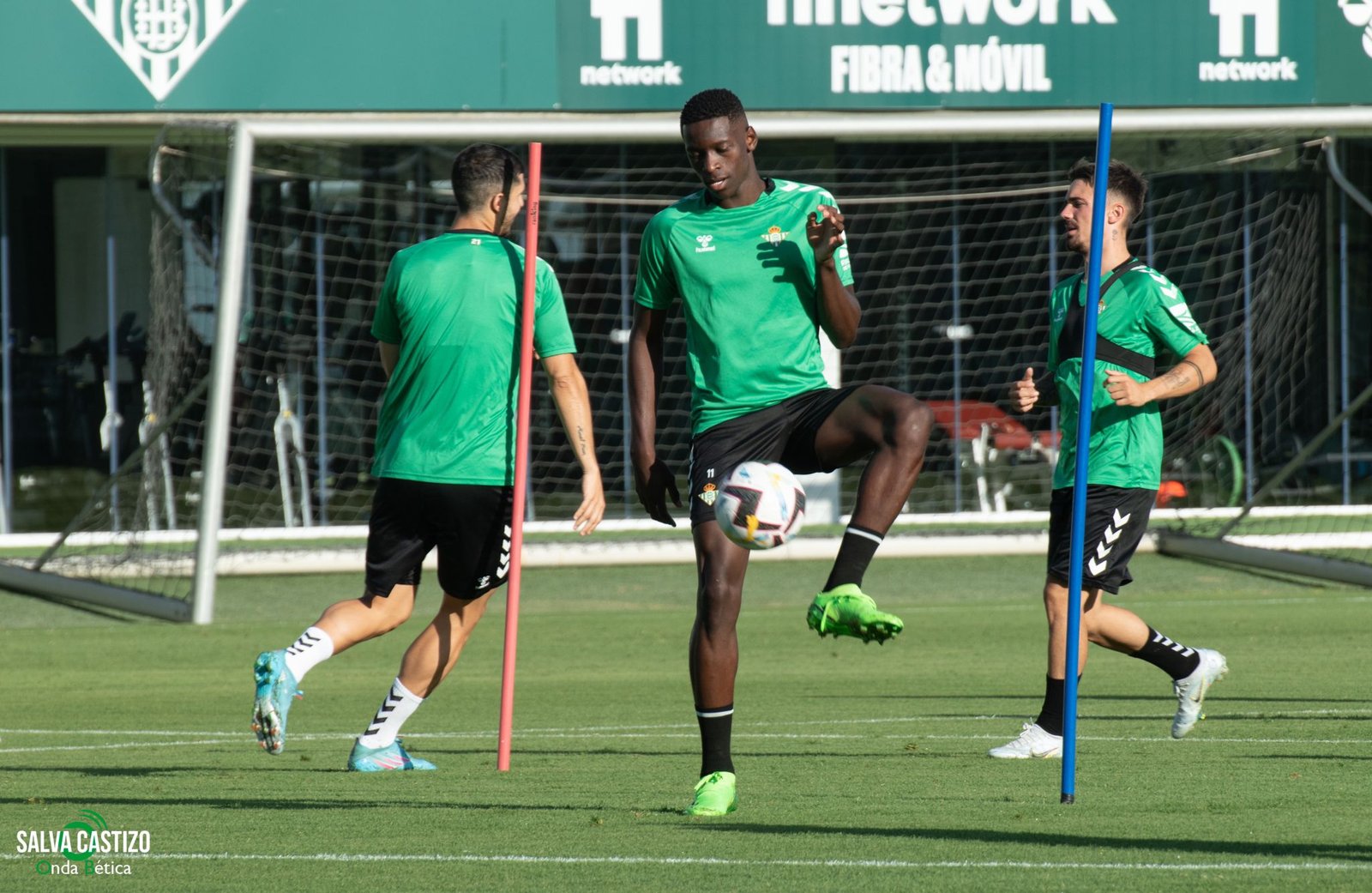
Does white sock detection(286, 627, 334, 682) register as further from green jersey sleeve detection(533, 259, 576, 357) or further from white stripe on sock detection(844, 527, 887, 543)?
white stripe on sock detection(844, 527, 887, 543)

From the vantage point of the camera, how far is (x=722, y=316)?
19.3ft

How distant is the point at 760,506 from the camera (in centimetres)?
553

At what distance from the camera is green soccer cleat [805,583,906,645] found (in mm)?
5180

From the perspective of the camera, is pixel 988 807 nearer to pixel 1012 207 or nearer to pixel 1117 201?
pixel 1117 201

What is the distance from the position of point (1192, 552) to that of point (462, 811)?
1188 centimetres

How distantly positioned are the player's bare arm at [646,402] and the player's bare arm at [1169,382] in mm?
1555

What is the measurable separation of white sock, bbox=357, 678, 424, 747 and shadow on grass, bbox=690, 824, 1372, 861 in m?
1.93

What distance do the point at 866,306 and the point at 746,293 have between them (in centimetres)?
1339

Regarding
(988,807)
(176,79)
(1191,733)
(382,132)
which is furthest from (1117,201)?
(176,79)

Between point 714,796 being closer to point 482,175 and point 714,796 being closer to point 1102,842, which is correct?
point 1102,842

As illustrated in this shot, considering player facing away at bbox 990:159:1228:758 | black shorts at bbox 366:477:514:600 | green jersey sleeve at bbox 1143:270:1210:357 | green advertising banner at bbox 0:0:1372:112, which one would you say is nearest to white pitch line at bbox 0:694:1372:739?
player facing away at bbox 990:159:1228:758

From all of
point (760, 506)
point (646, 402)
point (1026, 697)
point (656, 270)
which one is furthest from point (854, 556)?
point (1026, 697)

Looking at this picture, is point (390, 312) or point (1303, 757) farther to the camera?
point (390, 312)

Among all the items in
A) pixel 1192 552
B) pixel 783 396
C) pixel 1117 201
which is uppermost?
pixel 1117 201
